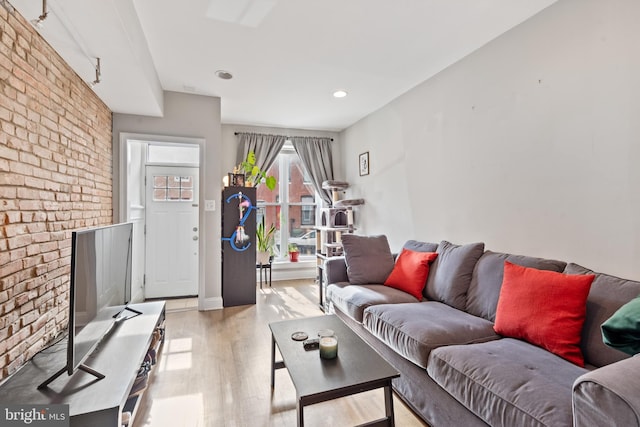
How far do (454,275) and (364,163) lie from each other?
2.46 metres

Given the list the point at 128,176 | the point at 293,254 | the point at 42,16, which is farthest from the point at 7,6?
the point at 293,254

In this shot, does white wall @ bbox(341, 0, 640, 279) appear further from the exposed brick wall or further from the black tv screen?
the exposed brick wall

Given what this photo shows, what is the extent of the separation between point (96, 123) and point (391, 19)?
2.73m

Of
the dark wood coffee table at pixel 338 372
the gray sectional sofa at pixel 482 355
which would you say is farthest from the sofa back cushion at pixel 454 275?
the dark wood coffee table at pixel 338 372

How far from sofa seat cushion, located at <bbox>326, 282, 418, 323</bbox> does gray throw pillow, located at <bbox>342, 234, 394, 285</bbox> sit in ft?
0.34

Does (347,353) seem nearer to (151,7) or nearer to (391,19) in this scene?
(391,19)

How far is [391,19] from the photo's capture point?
219cm

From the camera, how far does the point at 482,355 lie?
58.3 inches

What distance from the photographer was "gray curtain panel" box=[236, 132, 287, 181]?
471 centimetres

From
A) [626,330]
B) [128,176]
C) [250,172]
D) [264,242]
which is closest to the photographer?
[626,330]

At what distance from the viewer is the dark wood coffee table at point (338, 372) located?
1.30m

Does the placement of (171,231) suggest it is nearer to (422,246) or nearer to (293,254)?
(293,254)

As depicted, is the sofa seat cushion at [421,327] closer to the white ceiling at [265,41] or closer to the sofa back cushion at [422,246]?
the sofa back cushion at [422,246]

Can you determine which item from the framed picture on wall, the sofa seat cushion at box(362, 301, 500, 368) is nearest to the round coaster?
the sofa seat cushion at box(362, 301, 500, 368)
